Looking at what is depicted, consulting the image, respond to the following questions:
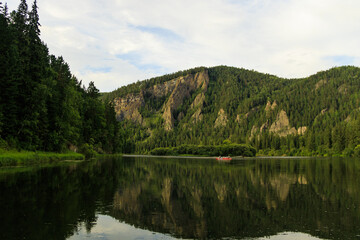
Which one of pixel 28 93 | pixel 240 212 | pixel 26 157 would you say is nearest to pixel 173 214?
pixel 240 212

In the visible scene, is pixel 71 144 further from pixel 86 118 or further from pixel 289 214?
pixel 289 214

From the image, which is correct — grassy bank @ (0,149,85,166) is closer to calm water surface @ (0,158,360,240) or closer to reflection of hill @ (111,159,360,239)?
calm water surface @ (0,158,360,240)

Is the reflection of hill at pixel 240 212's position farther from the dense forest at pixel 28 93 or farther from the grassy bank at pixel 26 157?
the dense forest at pixel 28 93

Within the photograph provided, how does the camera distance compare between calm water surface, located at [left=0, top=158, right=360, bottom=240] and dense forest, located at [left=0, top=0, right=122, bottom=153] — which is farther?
dense forest, located at [left=0, top=0, right=122, bottom=153]

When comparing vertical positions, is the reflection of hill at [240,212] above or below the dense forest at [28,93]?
below

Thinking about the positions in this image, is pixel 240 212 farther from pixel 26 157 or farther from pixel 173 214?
pixel 26 157

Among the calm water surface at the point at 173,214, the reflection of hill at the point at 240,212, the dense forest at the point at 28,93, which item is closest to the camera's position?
the calm water surface at the point at 173,214

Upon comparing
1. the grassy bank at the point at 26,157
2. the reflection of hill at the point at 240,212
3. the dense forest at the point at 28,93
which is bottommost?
the reflection of hill at the point at 240,212

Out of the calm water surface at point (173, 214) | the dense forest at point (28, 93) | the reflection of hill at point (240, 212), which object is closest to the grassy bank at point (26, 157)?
the dense forest at point (28, 93)

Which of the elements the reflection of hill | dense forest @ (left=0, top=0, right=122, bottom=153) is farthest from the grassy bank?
the reflection of hill

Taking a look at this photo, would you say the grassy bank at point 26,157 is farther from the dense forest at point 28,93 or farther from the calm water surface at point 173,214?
the calm water surface at point 173,214

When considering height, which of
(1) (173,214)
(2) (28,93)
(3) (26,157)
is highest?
(2) (28,93)

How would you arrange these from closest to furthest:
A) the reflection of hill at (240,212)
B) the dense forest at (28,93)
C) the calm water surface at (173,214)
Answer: the calm water surface at (173,214) → the reflection of hill at (240,212) → the dense forest at (28,93)

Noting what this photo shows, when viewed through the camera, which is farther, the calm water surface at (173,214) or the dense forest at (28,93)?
the dense forest at (28,93)
